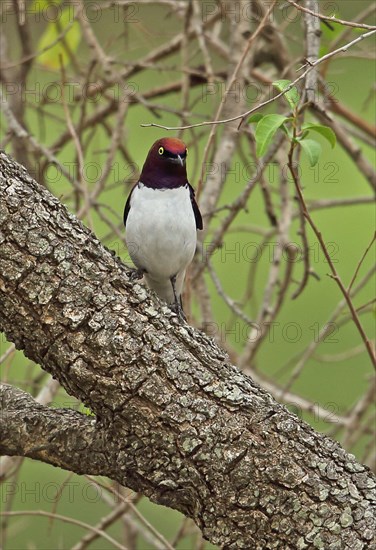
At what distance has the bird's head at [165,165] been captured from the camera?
374 cm

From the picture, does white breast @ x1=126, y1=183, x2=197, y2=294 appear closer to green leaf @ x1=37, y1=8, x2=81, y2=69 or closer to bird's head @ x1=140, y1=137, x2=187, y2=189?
bird's head @ x1=140, y1=137, x2=187, y2=189

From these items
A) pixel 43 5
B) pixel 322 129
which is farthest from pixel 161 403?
pixel 43 5

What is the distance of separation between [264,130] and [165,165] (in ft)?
3.90

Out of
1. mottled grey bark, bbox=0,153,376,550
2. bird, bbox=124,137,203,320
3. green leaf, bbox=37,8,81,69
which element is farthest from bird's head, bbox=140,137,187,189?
mottled grey bark, bbox=0,153,376,550

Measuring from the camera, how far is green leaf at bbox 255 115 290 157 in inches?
106

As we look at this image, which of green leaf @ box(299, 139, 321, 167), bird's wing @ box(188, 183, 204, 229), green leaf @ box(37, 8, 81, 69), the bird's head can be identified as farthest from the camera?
green leaf @ box(37, 8, 81, 69)

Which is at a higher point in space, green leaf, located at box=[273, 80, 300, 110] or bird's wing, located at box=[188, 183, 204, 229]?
green leaf, located at box=[273, 80, 300, 110]

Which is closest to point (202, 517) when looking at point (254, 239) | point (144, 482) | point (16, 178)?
point (144, 482)

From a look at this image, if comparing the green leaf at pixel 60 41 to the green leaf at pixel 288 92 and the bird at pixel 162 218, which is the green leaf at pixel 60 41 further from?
the green leaf at pixel 288 92

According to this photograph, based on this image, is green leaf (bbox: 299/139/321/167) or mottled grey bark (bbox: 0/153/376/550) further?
green leaf (bbox: 299/139/321/167)

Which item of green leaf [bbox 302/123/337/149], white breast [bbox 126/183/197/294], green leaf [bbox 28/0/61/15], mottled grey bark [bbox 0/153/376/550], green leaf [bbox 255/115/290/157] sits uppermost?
green leaf [bbox 28/0/61/15]

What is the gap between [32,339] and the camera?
2402 millimetres

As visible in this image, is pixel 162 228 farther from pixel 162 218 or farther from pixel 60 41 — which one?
Result: pixel 60 41

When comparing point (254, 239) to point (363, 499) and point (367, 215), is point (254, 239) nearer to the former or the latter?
point (367, 215)
